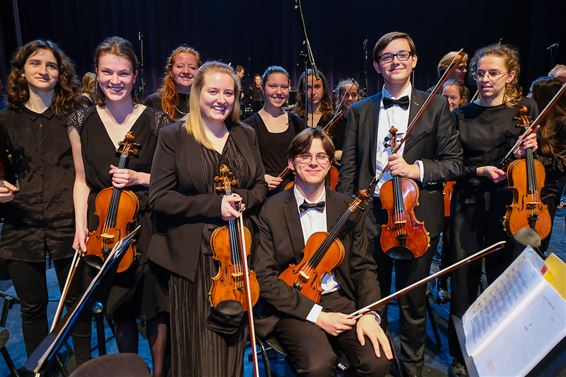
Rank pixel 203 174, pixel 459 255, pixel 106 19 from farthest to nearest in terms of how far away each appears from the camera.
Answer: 1. pixel 106 19
2. pixel 459 255
3. pixel 203 174

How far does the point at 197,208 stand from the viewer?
1759 millimetres

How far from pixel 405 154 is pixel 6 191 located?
186cm

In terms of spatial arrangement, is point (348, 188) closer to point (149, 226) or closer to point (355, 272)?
point (355, 272)

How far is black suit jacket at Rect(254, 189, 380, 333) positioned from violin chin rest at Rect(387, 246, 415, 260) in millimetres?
101

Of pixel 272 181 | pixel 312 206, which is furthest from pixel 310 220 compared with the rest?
pixel 272 181

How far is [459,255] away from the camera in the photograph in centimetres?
229

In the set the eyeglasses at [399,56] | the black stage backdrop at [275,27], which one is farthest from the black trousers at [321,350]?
the black stage backdrop at [275,27]

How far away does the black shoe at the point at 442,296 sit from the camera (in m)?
3.30

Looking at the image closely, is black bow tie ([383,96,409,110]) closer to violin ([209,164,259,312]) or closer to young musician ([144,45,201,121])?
violin ([209,164,259,312])

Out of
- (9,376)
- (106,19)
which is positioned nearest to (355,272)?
(9,376)

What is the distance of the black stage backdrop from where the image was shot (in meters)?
8.94

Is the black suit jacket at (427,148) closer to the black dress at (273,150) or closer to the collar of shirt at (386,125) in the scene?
the collar of shirt at (386,125)

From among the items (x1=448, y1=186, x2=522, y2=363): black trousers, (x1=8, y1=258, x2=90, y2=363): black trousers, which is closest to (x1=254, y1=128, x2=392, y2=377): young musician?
(x1=448, y1=186, x2=522, y2=363): black trousers

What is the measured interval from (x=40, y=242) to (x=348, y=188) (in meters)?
1.55
